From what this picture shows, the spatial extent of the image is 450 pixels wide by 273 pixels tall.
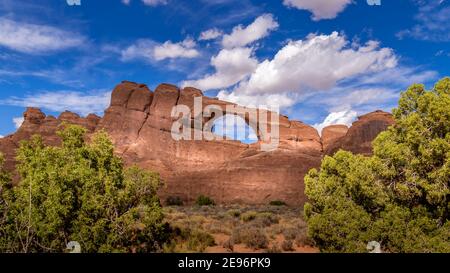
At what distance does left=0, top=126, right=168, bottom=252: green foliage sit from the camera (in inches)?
338

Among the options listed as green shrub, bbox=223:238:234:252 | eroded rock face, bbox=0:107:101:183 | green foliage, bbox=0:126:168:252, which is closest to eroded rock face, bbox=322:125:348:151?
eroded rock face, bbox=0:107:101:183

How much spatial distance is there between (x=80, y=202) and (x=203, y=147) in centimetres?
6044

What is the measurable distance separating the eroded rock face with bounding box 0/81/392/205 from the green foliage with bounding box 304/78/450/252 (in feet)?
141

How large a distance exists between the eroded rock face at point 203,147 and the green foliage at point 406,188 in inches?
1688

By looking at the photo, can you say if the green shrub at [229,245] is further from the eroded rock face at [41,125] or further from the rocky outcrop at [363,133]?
the eroded rock face at [41,125]

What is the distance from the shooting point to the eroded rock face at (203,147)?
56.5m

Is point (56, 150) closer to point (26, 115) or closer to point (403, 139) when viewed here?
point (403, 139)

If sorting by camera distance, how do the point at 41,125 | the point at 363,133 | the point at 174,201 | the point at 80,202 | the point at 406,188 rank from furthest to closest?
the point at 41,125, the point at 363,133, the point at 174,201, the point at 80,202, the point at 406,188

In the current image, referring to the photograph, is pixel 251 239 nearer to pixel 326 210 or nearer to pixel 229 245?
pixel 229 245

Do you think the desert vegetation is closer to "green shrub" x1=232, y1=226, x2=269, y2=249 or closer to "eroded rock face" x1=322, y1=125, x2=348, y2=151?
"green shrub" x1=232, y1=226, x2=269, y2=249

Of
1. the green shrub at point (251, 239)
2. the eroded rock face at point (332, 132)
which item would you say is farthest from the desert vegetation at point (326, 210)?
the eroded rock face at point (332, 132)

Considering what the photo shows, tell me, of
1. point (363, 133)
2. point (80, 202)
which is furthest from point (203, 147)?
point (80, 202)

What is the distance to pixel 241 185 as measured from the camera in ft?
A: 189

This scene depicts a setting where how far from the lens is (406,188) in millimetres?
8695
